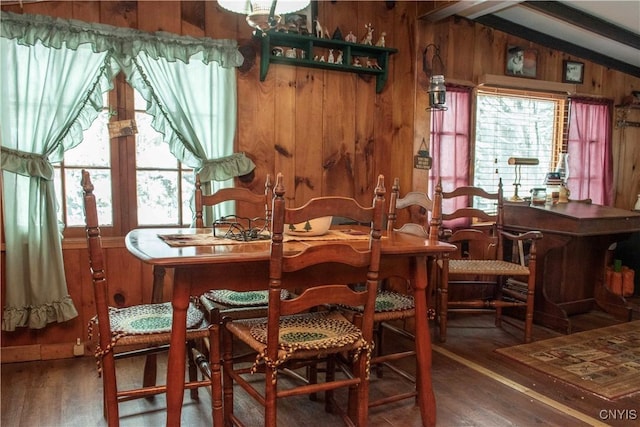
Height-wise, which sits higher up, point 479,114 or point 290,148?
point 479,114

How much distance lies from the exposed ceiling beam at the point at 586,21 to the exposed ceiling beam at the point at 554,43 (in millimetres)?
356

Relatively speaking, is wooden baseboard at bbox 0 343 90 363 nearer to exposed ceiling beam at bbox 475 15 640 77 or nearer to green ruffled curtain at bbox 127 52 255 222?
green ruffled curtain at bbox 127 52 255 222

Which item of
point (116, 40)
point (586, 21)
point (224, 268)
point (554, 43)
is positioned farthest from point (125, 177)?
point (554, 43)

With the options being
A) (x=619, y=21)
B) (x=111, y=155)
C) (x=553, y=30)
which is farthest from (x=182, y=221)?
(x=619, y=21)

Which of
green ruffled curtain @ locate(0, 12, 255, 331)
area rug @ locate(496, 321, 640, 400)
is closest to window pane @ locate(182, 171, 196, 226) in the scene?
green ruffled curtain @ locate(0, 12, 255, 331)

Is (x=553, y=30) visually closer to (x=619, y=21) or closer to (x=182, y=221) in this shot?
(x=619, y=21)

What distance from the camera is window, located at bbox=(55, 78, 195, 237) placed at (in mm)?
2863

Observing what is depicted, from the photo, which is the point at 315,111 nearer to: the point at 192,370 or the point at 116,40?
the point at 116,40

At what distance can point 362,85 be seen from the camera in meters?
3.50

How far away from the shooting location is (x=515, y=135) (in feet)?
14.1

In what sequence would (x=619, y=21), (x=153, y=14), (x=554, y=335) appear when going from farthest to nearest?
(x=619, y=21), (x=554, y=335), (x=153, y=14)

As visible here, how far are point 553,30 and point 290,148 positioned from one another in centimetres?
250

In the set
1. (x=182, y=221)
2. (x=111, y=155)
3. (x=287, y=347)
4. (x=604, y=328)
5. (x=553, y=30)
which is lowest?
(x=604, y=328)

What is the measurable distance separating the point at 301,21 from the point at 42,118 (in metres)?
1.63
